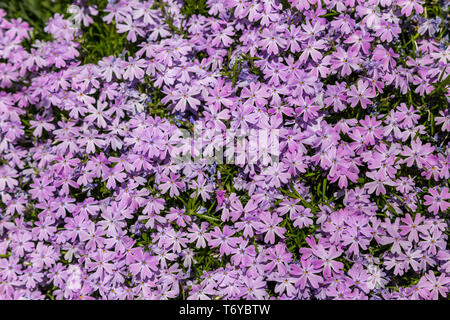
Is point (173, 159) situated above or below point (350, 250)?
above

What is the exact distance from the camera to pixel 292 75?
2.84 m

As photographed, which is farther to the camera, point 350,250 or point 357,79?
point 357,79

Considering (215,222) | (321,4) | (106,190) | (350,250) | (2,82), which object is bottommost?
(350,250)

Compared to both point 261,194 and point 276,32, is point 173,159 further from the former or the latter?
point 276,32

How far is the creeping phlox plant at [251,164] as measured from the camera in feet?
9.18

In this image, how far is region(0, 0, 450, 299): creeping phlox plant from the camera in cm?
280

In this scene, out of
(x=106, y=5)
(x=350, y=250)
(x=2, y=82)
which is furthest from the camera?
(x=106, y=5)

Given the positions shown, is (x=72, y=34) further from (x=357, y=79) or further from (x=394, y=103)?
(x=394, y=103)

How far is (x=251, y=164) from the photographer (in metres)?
2.81

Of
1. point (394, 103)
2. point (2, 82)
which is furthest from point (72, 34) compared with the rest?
point (394, 103)

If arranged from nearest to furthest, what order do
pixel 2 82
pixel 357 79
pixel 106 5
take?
pixel 357 79, pixel 2 82, pixel 106 5

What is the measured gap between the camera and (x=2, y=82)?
3281 millimetres
